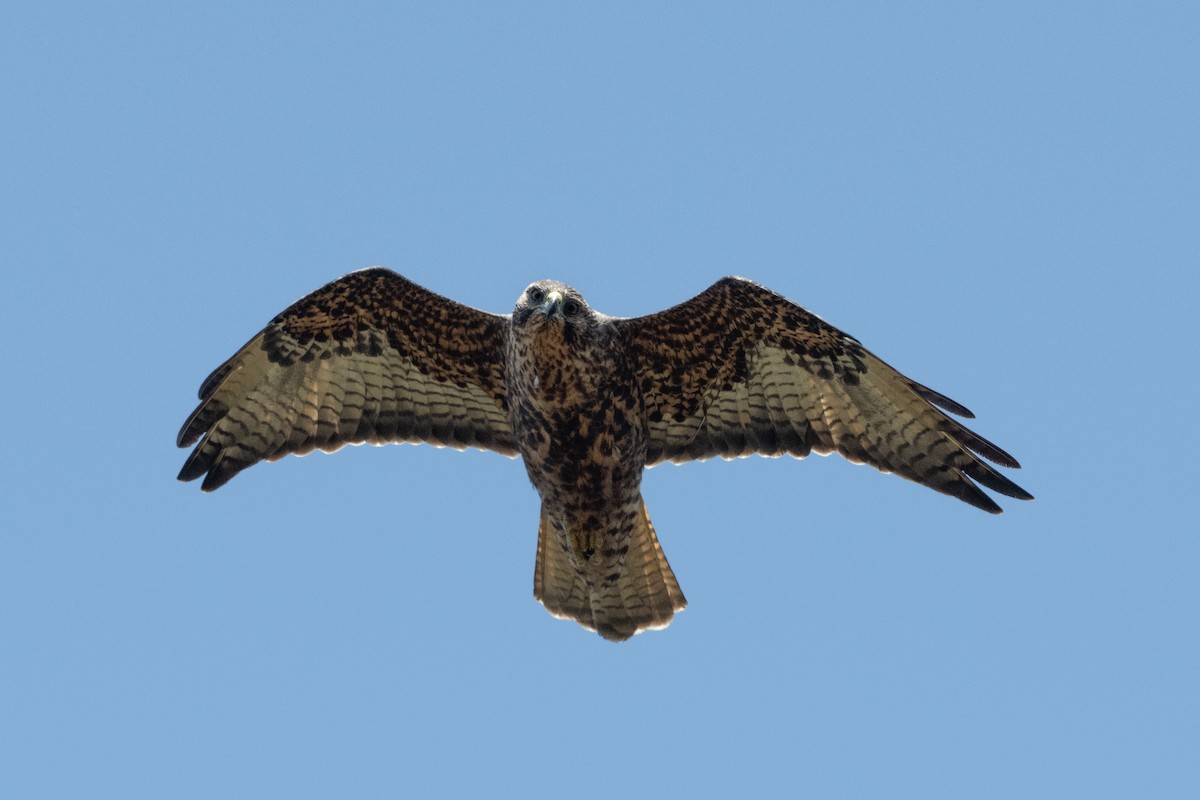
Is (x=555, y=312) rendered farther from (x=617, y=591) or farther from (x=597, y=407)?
(x=617, y=591)

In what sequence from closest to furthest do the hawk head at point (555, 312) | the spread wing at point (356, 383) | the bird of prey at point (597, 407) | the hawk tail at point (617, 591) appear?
the hawk head at point (555, 312) → the bird of prey at point (597, 407) → the spread wing at point (356, 383) → the hawk tail at point (617, 591)

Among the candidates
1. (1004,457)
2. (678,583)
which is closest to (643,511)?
(678,583)

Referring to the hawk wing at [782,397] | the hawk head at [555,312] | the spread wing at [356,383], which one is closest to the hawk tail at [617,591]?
the hawk wing at [782,397]

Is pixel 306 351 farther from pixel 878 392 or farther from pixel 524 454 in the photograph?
pixel 878 392

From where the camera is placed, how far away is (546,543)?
12602 mm

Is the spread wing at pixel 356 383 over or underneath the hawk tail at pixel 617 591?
over

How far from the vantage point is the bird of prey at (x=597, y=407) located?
11.8 meters

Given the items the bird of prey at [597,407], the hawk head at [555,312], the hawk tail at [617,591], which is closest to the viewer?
the hawk head at [555,312]

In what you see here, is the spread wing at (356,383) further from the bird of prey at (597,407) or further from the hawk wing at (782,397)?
the hawk wing at (782,397)

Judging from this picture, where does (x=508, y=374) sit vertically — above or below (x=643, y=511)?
above

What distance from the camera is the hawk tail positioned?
→ 1253cm

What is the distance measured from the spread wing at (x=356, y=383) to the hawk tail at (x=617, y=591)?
36.7 inches

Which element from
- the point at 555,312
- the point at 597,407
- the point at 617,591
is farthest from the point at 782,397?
the point at 555,312

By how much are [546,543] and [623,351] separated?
5.42ft
